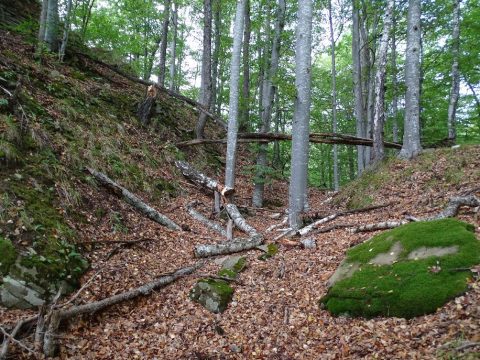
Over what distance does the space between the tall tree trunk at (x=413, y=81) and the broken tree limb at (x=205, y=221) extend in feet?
19.2

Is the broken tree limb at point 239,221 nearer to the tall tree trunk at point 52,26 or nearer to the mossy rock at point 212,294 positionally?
the mossy rock at point 212,294

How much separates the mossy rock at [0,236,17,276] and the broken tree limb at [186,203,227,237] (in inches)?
185

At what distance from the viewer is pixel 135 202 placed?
25.3ft

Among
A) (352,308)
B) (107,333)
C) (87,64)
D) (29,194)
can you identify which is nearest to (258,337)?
(352,308)

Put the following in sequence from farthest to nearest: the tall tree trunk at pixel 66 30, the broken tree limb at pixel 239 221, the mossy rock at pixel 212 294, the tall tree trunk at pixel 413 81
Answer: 1. the tall tree trunk at pixel 66 30
2. the tall tree trunk at pixel 413 81
3. the broken tree limb at pixel 239 221
4. the mossy rock at pixel 212 294

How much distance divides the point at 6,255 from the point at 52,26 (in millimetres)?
9199

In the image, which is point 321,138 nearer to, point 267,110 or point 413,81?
point 267,110

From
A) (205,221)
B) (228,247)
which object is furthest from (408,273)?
(205,221)

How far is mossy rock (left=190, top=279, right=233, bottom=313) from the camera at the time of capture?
4.90m

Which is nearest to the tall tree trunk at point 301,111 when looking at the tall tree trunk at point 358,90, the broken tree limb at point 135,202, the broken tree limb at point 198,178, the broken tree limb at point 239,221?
the broken tree limb at point 239,221

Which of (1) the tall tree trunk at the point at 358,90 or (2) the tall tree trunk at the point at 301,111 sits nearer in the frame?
(2) the tall tree trunk at the point at 301,111

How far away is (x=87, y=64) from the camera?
1273 cm

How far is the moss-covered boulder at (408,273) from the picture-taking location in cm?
378

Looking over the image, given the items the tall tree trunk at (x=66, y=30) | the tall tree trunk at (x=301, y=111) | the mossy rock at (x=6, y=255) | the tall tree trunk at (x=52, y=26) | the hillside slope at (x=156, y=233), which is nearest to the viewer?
the hillside slope at (x=156, y=233)
